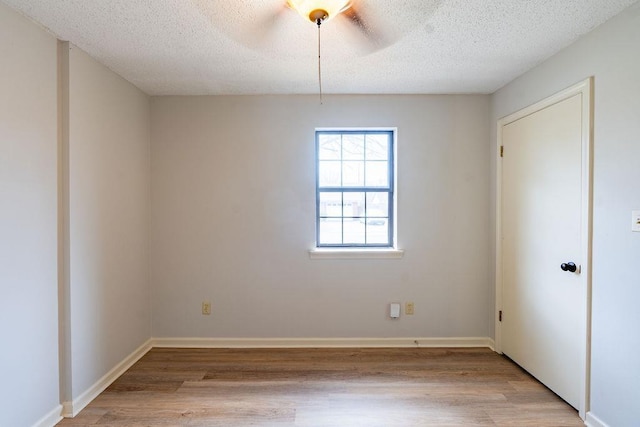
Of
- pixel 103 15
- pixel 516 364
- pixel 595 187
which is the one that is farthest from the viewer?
pixel 516 364

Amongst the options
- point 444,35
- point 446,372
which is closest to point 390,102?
point 444,35

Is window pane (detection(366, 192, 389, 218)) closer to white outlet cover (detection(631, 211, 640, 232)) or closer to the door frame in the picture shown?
the door frame

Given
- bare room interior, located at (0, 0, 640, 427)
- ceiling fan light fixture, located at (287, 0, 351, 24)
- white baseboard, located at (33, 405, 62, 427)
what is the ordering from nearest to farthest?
ceiling fan light fixture, located at (287, 0, 351, 24) → bare room interior, located at (0, 0, 640, 427) → white baseboard, located at (33, 405, 62, 427)

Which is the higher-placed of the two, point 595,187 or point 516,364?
point 595,187

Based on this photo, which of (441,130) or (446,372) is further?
(441,130)

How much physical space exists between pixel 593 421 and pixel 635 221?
1.24m

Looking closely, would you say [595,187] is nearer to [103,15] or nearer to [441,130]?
[441,130]

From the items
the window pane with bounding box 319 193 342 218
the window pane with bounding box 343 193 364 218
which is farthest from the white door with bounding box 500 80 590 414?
the window pane with bounding box 319 193 342 218

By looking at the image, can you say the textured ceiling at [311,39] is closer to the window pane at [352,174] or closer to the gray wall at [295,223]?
the gray wall at [295,223]

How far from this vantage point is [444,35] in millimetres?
1896

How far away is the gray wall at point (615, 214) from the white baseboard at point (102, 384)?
327cm

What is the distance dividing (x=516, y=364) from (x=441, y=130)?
216 cm

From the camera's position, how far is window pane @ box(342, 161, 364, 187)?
3029 mm

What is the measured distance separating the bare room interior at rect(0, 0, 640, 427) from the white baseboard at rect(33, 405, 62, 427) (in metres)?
0.02
